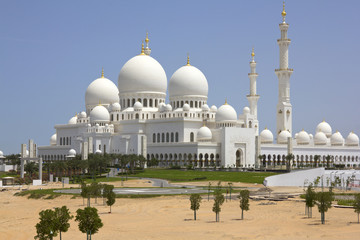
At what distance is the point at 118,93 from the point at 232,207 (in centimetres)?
7066

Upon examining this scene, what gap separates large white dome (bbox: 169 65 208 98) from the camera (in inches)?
3762

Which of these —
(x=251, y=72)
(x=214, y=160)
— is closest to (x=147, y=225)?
(x=214, y=160)

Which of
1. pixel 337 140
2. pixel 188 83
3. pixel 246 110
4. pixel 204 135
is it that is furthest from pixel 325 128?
pixel 204 135

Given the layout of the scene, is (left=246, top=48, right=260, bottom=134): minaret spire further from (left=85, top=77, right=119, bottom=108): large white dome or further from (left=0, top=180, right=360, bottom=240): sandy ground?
(left=0, top=180, right=360, bottom=240): sandy ground

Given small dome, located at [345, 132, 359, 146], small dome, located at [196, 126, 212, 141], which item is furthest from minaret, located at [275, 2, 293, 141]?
small dome, located at [196, 126, 212, 141]

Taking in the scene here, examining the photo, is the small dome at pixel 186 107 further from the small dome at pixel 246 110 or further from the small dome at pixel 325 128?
the small dome at pixel 325 128

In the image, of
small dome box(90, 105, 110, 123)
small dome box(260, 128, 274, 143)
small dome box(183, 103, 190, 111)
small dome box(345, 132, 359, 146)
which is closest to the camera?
small dome box(183, 103, 190, 111)

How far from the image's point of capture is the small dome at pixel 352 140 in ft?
357

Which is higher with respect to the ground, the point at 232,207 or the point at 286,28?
the point at 286,28

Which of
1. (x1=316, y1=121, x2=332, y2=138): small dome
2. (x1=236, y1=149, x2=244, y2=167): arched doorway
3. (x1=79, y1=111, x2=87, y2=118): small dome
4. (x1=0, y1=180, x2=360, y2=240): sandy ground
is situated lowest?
(x1=0, y1=180, x2=360, y2=240): sandy ground

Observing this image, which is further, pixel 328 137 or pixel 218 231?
pixel 328 137

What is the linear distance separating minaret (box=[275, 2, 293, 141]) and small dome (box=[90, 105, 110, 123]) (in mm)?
29639

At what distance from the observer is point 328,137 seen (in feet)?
376

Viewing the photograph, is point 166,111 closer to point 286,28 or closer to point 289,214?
point 286,28
